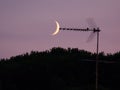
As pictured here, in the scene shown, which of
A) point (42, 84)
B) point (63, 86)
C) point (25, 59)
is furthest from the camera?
point (25, 59)

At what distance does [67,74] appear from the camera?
86.6 m

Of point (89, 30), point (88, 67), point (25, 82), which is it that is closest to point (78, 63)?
point (88, 67)

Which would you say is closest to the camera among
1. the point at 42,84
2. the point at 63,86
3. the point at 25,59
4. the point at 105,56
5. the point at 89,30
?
the point at 89,30

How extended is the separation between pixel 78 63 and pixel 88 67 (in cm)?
247

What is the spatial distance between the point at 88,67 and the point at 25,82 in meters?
9.72

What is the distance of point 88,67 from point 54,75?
17.7 ft

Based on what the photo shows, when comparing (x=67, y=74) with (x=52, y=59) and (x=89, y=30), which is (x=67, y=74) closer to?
(x=52, y=59)

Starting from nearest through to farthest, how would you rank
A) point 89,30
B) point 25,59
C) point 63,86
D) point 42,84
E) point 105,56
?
1. point 89,30
2. point 63,86
3. point 42,84
4. point 105,56
5. point 25,59

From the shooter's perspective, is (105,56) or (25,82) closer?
(25,82)

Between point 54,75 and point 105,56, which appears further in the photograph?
point 105,56

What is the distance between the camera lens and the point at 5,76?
86.1 metres

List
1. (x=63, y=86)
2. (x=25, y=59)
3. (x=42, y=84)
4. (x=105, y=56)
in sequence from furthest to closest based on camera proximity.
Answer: (x=25, y=59) < (x=105, y=56) < (x=42, y=84) < (x=63, y=86)

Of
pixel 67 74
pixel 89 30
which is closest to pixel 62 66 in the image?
pixel 67 74

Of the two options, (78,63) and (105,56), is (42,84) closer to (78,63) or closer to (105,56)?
(78,63)
